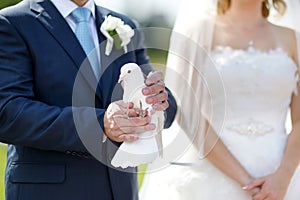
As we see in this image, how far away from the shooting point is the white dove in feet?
8.19

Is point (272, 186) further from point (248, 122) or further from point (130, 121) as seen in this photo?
point (130, 121)

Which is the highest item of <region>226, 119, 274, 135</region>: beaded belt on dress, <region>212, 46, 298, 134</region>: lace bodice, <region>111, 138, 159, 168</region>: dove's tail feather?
<region>111, 138, 159, 168</region>: dove's tail feather

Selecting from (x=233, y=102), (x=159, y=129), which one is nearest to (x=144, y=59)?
(x=159, y=129)

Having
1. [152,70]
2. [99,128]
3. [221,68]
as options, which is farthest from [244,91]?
[99,128]

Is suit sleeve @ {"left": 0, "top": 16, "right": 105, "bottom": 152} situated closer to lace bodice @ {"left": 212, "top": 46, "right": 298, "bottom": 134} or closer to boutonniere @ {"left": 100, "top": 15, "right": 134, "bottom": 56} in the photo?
boutonniere @ {"left": 100, "top": 15, "right": 134, "bottom": 56}

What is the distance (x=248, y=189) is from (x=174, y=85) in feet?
2.02

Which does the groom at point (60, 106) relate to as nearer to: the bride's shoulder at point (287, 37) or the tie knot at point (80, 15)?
the tie knot at point (80, 15)

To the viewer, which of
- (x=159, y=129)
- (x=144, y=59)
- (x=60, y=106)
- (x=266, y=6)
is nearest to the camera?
(x=159, y=129)

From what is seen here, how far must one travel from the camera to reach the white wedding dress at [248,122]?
3.62 m

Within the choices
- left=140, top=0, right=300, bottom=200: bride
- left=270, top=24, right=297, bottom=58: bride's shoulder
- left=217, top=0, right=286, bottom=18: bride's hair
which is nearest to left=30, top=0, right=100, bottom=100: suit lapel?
left=140, top=0, right=300, bottom=200: bride

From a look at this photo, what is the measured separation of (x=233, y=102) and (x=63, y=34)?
3.82 feet

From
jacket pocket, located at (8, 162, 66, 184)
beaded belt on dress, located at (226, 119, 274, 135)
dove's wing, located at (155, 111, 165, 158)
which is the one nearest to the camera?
dove's wing, located at (155, 111, 165, 158)

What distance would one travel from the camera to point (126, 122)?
247 cm

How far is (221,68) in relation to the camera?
3.60 m
